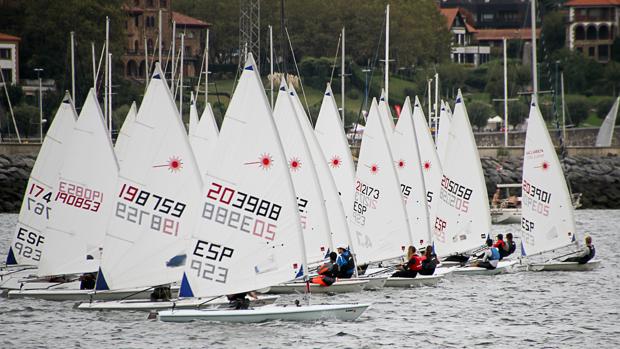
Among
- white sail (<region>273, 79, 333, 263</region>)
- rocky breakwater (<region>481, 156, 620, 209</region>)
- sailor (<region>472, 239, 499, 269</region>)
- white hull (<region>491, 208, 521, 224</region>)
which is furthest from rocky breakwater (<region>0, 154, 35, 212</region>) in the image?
white sail (<region>273, 79, 333, 263</region>)

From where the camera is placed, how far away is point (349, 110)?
95.7 metres

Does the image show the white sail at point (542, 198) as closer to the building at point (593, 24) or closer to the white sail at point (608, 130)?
the white sail at point (608, 130)

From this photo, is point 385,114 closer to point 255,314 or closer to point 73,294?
point 73,294

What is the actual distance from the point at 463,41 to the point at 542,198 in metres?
112

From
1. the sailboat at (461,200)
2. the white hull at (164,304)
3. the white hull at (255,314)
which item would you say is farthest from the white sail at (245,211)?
the sailboat at (461,200)

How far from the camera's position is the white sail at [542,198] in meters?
35.3

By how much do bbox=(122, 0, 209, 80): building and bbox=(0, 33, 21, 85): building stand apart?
10.4 m

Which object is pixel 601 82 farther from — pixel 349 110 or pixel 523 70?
pixel 349 110

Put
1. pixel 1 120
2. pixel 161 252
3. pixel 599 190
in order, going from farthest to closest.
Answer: pixel 1 120, pixel 599 190, pixel 161 252

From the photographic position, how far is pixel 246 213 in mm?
24594

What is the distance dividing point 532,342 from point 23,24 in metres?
86.1

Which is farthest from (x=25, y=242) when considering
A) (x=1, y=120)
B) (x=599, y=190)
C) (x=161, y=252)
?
(x=1, y=120)

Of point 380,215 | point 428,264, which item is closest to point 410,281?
point 428,264

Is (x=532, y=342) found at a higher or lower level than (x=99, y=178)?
lower
